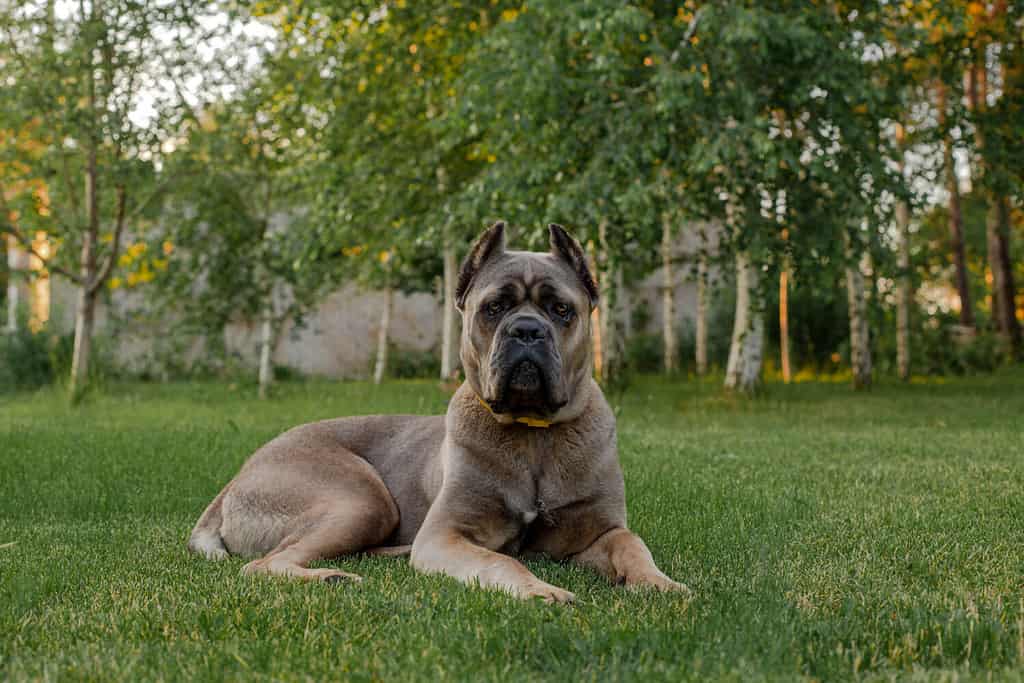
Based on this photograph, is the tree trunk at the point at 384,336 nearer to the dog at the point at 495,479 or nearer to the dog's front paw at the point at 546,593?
the dog at the point at 495,479

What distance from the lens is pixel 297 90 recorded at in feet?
50.1

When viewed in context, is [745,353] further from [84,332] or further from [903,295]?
[84,332]

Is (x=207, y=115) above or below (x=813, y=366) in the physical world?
above

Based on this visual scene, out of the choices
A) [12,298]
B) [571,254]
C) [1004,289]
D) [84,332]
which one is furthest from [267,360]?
[1004,289]

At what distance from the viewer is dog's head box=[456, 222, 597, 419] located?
4.23 metres

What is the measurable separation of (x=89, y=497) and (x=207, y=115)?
32.4ft

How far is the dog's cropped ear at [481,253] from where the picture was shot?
4.65 meters

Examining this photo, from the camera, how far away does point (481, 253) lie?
4.66 m

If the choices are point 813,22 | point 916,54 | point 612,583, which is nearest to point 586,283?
point 612,583

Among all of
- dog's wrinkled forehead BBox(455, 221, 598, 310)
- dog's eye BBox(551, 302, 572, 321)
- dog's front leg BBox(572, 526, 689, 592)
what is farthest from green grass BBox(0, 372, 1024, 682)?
dog's wrinkled forehead BBox(455, 221, 598, 310)

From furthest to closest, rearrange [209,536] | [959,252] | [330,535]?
[959,252] → [209,536] → [330,535]

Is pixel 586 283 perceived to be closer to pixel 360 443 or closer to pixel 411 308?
pixel 360 443

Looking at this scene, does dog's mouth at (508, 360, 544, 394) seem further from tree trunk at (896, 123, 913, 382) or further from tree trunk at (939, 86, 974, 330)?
tree trunk at (939, 86, 974, 330)

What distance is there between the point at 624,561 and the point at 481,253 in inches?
59.2
